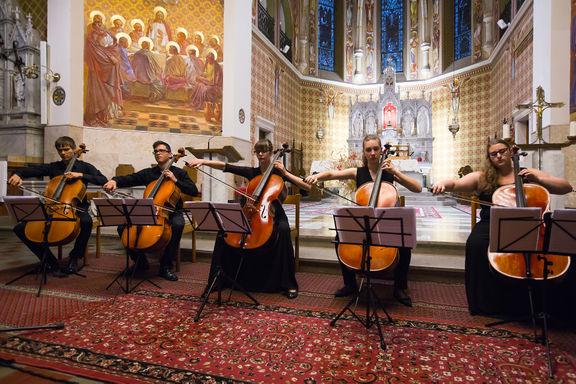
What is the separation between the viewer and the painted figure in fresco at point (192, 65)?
906 centimetres

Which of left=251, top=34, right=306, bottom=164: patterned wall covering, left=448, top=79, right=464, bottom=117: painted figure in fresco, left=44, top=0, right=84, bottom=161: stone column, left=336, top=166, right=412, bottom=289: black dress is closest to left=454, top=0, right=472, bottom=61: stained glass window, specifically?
left=448, top=79, right=464, bottom=117: painted figure in fresco

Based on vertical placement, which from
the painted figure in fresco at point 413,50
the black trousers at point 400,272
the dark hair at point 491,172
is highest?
the painted figure in fresco at point 413,50

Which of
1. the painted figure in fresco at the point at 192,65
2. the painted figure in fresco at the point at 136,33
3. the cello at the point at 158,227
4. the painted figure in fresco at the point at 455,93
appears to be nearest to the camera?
the cello at the point at 158,227

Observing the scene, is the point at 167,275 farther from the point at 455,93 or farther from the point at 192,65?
the point at 455,93

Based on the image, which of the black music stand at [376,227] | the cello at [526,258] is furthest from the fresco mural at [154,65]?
the cello at [526,258]

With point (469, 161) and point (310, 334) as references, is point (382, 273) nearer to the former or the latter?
→ point (310, 334)

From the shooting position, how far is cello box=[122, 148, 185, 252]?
10.9 feet

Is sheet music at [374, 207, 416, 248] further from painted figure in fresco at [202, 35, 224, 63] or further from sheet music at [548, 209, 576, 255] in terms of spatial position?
painted figure in fresco at [202, 35, 224, 63]

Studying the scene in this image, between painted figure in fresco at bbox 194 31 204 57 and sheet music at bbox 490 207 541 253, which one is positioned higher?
painted figure in fresco at bbox 194 31 204 57

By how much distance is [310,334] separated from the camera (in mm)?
2322

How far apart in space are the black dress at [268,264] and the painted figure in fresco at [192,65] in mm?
6975

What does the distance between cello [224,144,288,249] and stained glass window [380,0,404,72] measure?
1546cm

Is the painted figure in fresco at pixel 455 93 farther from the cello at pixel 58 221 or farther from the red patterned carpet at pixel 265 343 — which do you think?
the cello at pixel 58 221

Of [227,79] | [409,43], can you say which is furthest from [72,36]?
[409,43]
